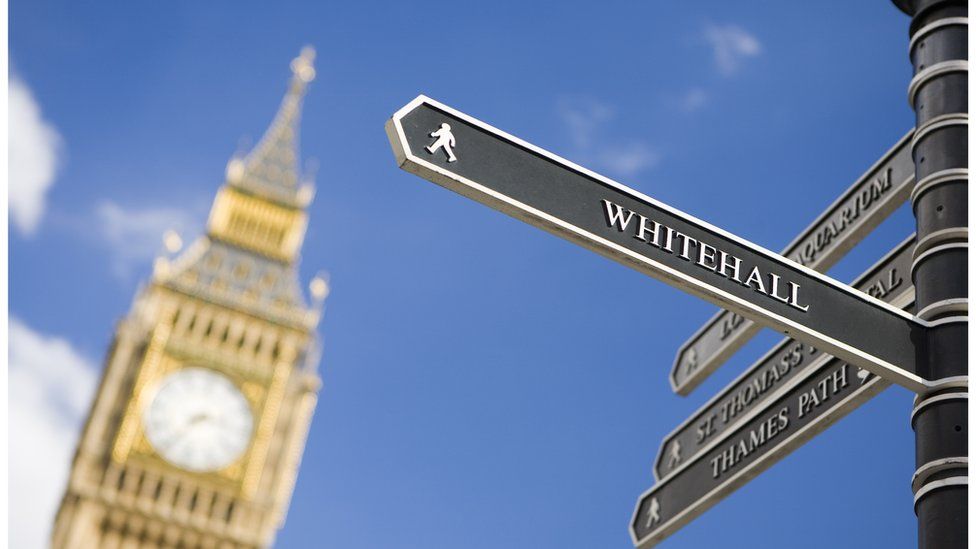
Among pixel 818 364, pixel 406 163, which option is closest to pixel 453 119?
pixel 406 163

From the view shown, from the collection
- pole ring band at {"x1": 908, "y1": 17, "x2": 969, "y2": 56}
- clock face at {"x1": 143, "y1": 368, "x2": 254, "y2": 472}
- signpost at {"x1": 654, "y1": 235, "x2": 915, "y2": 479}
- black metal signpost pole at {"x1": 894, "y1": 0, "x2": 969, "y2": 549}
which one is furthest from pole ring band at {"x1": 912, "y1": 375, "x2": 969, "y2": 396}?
clock face at {"x1": 143, "y1": 368, "x2": 254, "y2": 472}

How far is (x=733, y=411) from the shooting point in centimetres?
605

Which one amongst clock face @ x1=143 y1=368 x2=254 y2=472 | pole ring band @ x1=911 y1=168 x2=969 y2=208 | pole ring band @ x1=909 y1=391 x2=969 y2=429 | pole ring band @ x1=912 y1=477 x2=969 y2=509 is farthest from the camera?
clock face @ x1=143 y1=368 x2=254 y2=472

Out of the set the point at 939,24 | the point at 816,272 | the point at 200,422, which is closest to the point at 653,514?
the point at 816,272

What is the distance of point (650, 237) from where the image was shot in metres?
4.68

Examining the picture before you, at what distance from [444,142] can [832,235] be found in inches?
91.2

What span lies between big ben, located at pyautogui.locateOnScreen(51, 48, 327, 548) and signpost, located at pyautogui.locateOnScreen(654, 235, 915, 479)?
145 ft

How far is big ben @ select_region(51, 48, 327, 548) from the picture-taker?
163ft

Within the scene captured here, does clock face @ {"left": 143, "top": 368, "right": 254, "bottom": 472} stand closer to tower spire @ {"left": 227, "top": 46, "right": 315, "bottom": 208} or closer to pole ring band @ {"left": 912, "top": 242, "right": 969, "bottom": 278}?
tower spire @ {"left": 227, "top": 46, "right": 315, "bottom": 208}

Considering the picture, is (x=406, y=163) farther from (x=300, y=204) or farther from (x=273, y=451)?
(x=300, y=204)

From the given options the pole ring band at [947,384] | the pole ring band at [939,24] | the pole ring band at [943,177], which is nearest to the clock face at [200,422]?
the pole ring band at [939,24]

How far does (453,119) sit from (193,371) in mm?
46939

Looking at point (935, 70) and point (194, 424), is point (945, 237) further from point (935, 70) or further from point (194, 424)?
point (194, 424)

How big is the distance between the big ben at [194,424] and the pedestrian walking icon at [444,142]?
45772 mm
